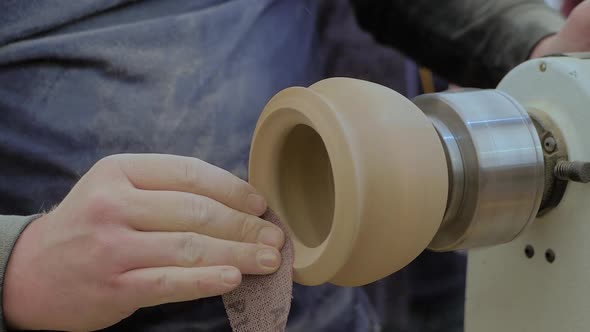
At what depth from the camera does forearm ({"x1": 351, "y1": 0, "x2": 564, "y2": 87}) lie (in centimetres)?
78

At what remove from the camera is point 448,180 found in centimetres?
43

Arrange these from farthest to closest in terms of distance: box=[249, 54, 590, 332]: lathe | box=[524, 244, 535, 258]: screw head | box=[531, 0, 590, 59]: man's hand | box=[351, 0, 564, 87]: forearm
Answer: box=[351, 0, 564, 87]: forearm < box=[531, 0, 590, 59]: man's hand < box=[524, 244, 535, 258]: screw head < box=[249, 54, 590, 332]: lathe

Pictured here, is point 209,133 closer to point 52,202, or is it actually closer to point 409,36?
point 52,202

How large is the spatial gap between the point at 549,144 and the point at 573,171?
0.11 feet

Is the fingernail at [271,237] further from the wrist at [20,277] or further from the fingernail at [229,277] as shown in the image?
the wrist at [20,277]

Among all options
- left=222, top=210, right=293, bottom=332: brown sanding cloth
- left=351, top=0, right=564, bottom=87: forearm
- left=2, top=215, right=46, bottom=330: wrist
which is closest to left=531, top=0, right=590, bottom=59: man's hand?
left=351, top=0, right=564, bottom=87: forearm

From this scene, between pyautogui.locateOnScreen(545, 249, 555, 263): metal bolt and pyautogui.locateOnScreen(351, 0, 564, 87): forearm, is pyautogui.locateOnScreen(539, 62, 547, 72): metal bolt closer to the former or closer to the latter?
pyautogui.locateOnScreen(545, 249, 555, 263): metal bolt

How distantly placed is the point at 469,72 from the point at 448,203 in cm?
46

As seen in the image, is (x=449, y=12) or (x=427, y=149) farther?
(x=449, y=12)

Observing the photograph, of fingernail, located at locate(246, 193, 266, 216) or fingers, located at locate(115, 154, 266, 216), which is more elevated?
fingers, located at locate(115, 154, 266, 216)

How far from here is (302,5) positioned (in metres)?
0.79

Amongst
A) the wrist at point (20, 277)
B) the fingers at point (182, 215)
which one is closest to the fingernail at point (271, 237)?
the fingers at point (182, 215)

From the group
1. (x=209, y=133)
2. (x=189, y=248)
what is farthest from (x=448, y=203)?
(x=209, y=133)

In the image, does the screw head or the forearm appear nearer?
the screw head
